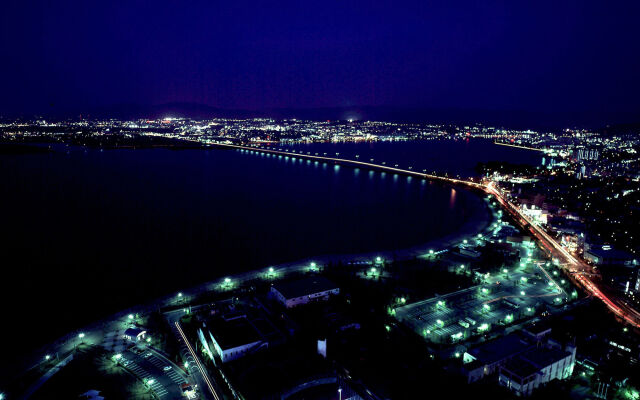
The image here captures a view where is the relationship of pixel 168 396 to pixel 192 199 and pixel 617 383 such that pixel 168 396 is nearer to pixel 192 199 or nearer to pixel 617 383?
pixel 617 383

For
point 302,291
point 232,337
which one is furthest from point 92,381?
point 302,291

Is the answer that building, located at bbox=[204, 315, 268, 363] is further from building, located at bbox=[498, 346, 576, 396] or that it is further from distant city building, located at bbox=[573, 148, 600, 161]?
distant city building, located at bbox=[573, 148, 600, 161]

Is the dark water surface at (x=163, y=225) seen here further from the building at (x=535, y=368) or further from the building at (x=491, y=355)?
the building at (x=535, y=368)

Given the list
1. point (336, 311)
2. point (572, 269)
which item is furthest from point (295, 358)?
point (572, 269)

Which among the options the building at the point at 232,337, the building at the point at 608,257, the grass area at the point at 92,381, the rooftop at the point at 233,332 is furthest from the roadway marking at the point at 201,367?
the building at the point at 608,257

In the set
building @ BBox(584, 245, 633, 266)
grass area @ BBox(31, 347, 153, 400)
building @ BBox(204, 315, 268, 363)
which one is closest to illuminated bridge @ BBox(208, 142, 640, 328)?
building @ BBox(584, 245, 633, 266)

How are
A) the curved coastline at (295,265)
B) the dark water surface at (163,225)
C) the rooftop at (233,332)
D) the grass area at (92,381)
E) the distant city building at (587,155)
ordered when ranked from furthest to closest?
1. the distant city building at (587,155)
2. the dark water surface at (163,225)
3. the curved coastline at (295,265)
4. the rooftop at (233,332)
5. the grass area at (92,381)
